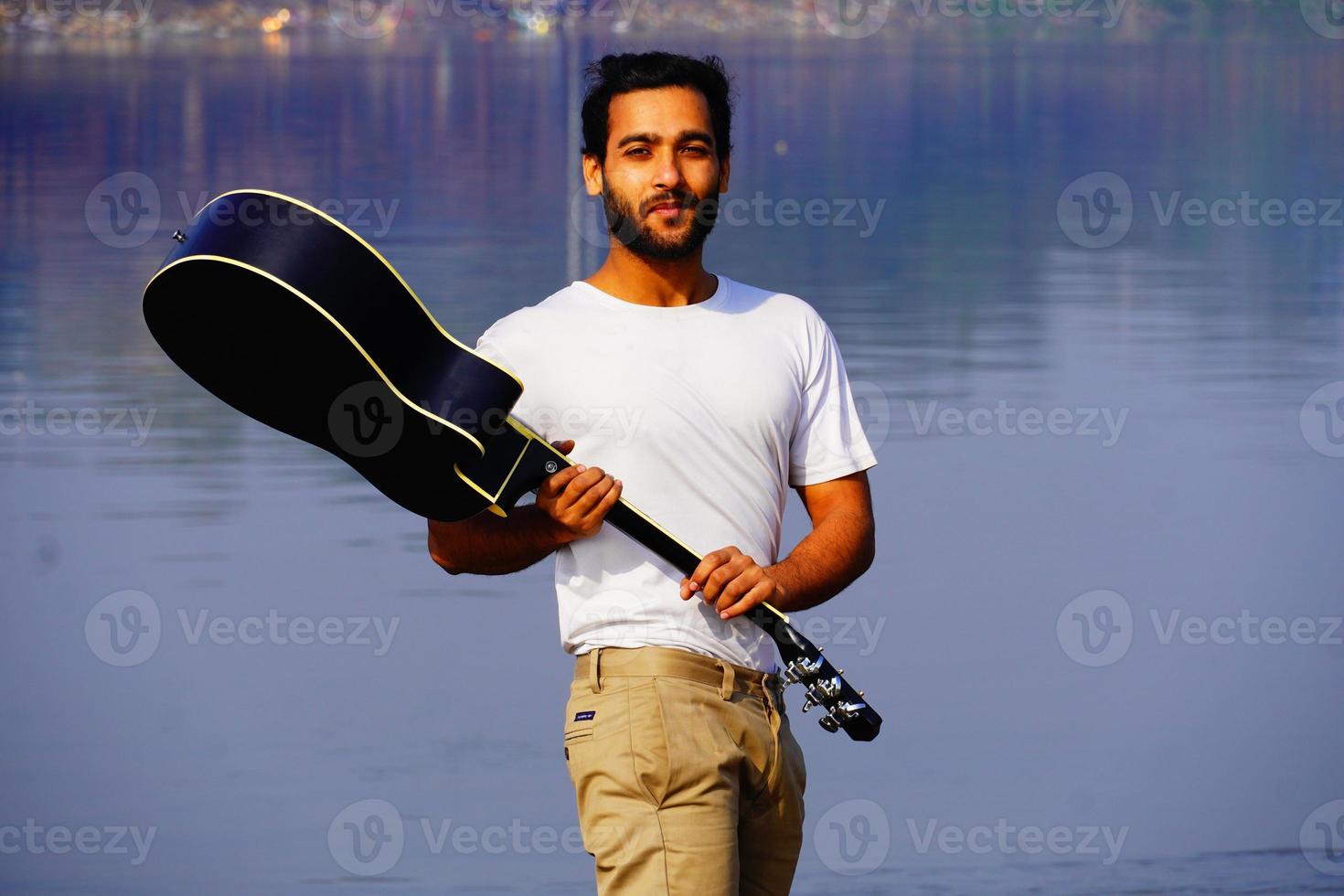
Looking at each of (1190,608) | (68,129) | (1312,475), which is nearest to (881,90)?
(68,129)

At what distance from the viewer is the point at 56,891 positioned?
4.07 m

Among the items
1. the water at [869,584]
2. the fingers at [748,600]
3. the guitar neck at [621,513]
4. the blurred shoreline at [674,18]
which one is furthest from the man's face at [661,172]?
the blurred shoreline at [674,18]

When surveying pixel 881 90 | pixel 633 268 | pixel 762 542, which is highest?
Answer: pixel 633 268

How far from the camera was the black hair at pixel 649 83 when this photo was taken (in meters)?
2.80

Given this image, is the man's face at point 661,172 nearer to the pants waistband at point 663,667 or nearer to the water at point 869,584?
the pants waistband at point 663,667

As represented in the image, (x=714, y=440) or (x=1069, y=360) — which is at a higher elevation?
(x=714, y=440)

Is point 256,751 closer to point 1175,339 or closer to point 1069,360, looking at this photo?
point 1069,360

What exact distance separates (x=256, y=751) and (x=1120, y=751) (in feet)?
5.80

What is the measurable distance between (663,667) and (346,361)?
1.68 ft

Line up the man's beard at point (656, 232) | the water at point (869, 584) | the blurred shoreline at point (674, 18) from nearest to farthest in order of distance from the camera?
the man's beard at point (656, 232) → the water at point (869, 584) → the blurred shoreline at point (674, 18)

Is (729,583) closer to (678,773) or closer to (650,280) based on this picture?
(678,773)

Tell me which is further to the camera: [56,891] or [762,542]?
[56,891]

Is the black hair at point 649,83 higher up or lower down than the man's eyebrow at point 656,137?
higher up

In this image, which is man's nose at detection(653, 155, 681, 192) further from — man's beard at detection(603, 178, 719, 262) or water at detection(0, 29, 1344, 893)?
water at detection(0, 29, 1344, 893)
